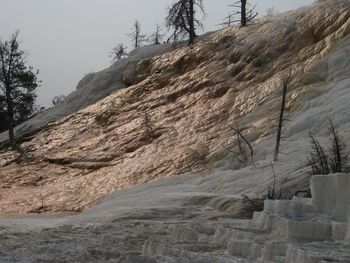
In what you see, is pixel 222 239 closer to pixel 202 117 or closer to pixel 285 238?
pixel 285 238

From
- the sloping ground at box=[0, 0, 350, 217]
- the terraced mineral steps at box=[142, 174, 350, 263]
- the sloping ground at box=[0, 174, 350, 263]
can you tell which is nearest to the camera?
the terraced mineral steps at box=[142, 174, 350, 263]

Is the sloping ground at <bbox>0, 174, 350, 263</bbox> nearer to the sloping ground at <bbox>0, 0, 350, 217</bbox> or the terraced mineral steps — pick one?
the terraced mineral steps

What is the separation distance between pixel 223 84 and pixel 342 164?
13429 millimetres

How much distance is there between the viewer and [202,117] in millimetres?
21562

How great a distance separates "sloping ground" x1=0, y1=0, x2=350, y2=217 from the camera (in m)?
17.3

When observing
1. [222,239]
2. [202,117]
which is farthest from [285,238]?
[202,117]

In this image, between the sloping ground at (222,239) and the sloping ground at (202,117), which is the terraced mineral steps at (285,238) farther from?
the sloping ground at (202,117)

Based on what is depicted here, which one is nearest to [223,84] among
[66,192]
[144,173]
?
[144,173]

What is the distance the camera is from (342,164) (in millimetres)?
9992

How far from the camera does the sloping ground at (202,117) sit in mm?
17281

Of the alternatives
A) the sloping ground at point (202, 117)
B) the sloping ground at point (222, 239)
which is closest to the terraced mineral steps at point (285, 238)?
the sloping ground at point (222, 239)

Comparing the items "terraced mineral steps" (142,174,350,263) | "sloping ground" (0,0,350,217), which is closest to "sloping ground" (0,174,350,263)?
"terraced mineral steps" (142,174,350,263)

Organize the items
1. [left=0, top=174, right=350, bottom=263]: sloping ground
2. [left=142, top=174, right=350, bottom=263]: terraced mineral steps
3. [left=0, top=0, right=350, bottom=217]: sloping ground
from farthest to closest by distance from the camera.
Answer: [left=0, top=0, right=350, bottom=217]: sloping ground → [left=0, top=174, right=350, bottom=263]: sloping ground → [left=142, top=174, right=350, bottom=263]: terraced mineral steps

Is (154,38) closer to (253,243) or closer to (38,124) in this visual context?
(38,124)
